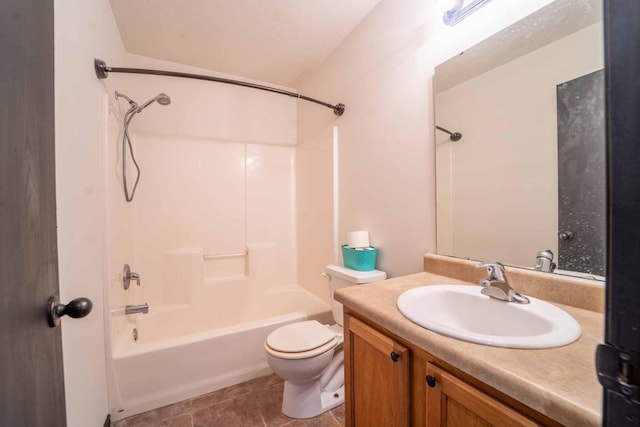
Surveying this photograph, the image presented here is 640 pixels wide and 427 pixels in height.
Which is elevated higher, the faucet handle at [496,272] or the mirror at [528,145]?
the mirror at [528,145]

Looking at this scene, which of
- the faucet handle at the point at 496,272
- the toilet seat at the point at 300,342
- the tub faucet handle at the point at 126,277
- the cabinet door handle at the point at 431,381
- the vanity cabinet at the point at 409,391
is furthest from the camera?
the tub faucet handle at the point at 126,277

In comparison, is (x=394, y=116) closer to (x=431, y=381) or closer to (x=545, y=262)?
(x=545, y=262)

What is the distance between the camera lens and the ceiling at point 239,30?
5.26ft

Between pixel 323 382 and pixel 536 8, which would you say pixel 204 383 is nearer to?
pixel 323 382

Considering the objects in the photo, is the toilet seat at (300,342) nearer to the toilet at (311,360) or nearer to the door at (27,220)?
the toilet at (311,360)

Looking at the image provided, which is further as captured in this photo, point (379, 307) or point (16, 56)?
point (379, 307)

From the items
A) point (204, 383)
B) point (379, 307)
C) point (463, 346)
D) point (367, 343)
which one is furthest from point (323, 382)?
point (463, 346)

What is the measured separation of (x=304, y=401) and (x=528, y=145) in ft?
5.61

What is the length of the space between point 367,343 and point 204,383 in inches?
54.0

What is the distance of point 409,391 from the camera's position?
0.74 metres

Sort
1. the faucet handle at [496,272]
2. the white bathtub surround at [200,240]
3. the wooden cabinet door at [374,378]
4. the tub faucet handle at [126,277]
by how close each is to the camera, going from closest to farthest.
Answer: the wooden cabinet door at [374,378]
the faucet handle at [496,272]
the white bathtub surround at [200,240]
the tub faucet handle at [126,277]

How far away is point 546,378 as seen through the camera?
1.54ft

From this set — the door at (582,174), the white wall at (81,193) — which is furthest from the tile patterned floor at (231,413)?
the door at (582,174)

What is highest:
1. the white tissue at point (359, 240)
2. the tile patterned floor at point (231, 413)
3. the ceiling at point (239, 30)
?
the ceiling at point (239, 30)
